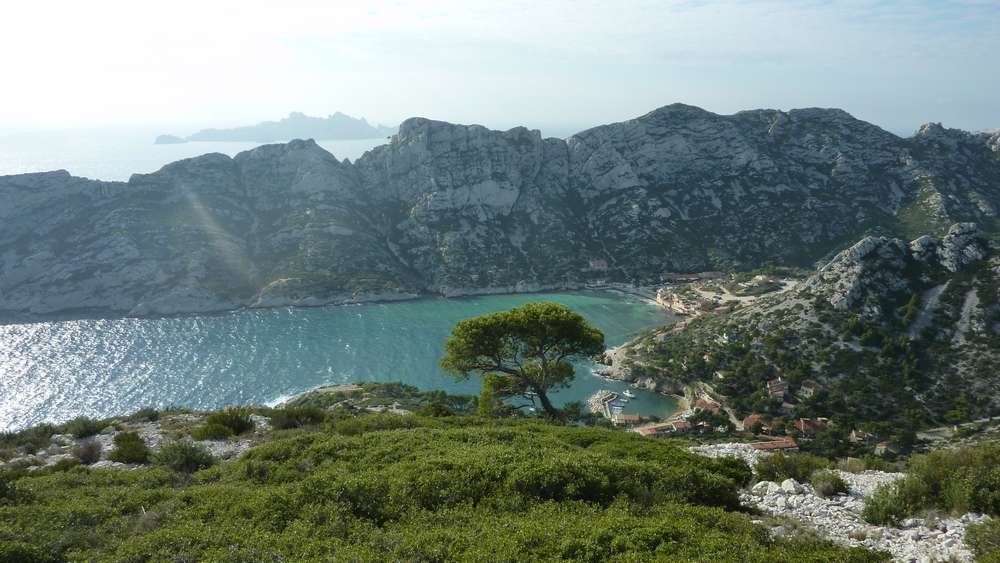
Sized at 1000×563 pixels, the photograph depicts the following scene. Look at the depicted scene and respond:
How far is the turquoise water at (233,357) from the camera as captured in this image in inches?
2383

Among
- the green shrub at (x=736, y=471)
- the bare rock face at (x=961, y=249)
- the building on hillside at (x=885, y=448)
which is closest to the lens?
the green shrub at (x=736, y=471)

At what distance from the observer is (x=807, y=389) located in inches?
1989

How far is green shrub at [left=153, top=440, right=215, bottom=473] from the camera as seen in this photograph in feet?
51.0

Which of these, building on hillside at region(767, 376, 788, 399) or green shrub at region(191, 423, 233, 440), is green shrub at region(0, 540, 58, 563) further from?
building on hillside at region(767, 376, 788, 399)

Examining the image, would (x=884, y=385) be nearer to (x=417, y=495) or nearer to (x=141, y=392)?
(x=417, y=495)

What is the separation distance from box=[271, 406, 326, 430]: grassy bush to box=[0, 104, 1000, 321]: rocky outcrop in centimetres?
8309

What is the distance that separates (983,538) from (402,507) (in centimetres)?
1100

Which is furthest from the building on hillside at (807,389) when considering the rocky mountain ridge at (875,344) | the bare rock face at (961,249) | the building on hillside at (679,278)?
the building on hillside at (679,278)

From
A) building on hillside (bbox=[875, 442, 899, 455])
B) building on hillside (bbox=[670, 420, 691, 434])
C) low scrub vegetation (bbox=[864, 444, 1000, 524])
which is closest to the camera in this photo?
low scrub vegetation (bbox=[864, 444, 1000, 524])

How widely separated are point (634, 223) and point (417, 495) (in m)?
123

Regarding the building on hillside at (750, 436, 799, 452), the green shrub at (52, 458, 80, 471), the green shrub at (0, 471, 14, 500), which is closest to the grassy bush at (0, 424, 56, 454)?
the green shrub at (52, 458, 80, 471)

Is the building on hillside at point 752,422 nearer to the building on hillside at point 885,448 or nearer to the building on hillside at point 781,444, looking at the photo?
the building on hillside at point 781,444

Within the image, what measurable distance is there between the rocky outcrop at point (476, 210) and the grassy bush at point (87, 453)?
3375 inches

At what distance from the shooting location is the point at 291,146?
443 ft
